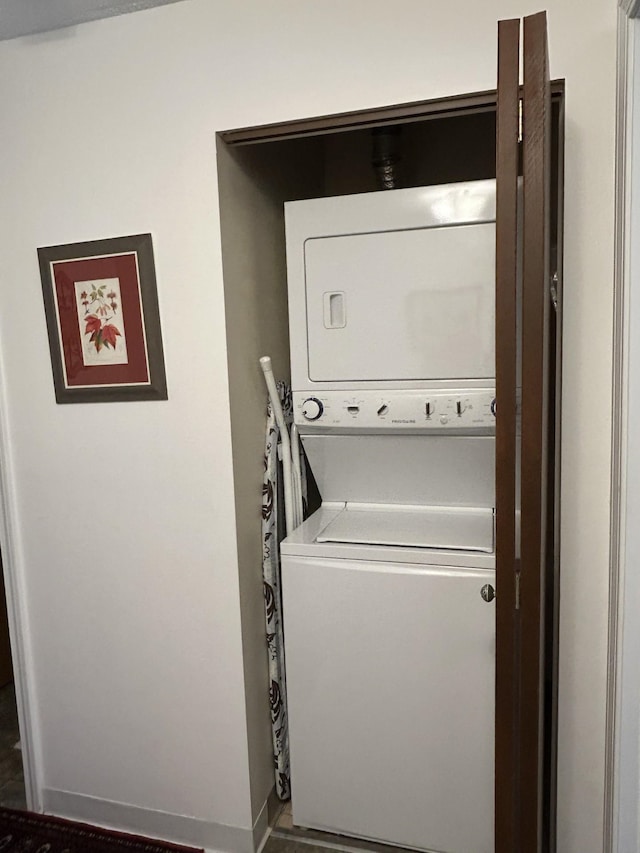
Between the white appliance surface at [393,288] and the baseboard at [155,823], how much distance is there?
4.59ft

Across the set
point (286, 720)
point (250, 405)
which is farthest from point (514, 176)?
point (286, 720)

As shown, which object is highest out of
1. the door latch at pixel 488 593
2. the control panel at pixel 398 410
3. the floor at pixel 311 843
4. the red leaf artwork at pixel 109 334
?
the red leaf artwork at pixel 109 334

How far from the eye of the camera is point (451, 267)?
69.4 inches

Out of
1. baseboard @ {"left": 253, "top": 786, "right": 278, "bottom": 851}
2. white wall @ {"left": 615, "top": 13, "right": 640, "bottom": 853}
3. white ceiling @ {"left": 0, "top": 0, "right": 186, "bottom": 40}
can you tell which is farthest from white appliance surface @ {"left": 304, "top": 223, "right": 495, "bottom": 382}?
baseboard @ {"left": 253, "top": 786, "right": 278, "bottom": 851}

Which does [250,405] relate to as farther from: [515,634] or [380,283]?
[515,634]

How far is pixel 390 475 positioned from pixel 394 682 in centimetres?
62

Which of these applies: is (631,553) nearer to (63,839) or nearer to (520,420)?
(520,420)

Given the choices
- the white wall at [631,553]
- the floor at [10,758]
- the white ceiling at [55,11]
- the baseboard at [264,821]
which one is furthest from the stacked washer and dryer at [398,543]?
the floor at [10,758]

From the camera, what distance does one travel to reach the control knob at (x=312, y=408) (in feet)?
6.36

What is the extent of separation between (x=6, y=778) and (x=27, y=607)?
2.58 feet

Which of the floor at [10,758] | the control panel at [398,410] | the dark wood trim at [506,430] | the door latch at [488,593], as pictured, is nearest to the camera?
the dark wood trim at [506,430]

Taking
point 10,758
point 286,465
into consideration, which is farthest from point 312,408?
point 10,758

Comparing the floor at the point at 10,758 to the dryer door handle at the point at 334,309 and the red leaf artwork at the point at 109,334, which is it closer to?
the red leaf artwork at the point at 109,334

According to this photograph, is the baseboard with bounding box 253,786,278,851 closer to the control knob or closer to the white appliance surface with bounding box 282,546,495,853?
the white appliance surface with bounding box 282,546,495,853
